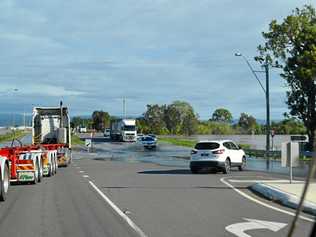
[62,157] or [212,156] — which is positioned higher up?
[212,156]

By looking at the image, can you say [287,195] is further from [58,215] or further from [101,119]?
[101,119]

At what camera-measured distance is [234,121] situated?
15062cm

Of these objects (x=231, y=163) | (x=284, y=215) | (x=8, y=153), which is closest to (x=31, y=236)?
(x=284, y=215)

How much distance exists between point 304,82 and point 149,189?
2961cm

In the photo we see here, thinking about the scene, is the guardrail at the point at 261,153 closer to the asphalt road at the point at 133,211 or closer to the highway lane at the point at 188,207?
the highway lane at the point at 188,207

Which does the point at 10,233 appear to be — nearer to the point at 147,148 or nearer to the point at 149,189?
the point at 149,189

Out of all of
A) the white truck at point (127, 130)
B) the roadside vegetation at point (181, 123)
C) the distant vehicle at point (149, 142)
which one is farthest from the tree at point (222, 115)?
the distant vehicle at point (149, 142)

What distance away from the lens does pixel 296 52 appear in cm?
4697

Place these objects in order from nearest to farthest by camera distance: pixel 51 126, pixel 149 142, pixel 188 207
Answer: pixel 188 207 < pixel 51 126 < pixel 149 142

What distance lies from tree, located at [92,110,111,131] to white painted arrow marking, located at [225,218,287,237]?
161 metres

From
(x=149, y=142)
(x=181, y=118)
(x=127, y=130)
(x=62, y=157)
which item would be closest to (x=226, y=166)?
(x=62, y=157)

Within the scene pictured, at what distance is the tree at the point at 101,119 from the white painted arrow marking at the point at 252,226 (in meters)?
161

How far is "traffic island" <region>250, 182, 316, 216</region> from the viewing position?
13.9 metres

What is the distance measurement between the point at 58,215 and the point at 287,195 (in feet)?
20.6
